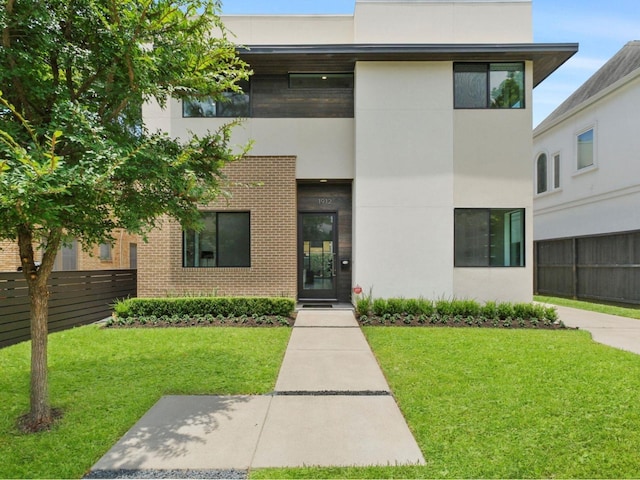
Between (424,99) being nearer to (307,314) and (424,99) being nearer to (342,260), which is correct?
(342,260)

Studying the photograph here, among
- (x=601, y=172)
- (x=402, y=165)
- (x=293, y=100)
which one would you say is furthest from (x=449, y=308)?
(x=601, y=172)

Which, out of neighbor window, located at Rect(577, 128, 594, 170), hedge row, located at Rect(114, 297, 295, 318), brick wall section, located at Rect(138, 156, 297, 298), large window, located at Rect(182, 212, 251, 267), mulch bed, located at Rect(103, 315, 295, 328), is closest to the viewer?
mulch bed, located at Rect(103, 315, 295, 328)

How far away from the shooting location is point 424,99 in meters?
9.14

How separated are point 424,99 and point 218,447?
28.8 ft

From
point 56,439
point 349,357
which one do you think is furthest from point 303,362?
point 56,439

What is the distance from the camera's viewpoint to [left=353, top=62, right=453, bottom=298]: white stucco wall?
359 inches

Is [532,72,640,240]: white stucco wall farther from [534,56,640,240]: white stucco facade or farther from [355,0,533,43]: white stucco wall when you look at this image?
[355,0,533,43]: white stucco wall

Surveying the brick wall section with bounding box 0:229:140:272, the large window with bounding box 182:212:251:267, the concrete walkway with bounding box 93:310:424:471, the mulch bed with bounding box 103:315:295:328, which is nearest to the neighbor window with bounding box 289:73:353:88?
the large window with bounding box 182:212:251:267

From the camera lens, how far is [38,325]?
3.51m

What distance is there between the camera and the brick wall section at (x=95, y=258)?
11.1 metres

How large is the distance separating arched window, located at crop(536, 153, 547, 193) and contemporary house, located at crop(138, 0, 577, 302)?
25.2 ft

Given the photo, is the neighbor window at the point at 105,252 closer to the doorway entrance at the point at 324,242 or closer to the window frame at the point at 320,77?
the doorway entrance at the point at 324,242

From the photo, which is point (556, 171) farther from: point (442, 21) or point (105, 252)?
point (105, 252)

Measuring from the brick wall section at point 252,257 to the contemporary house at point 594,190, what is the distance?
10.5 metres
